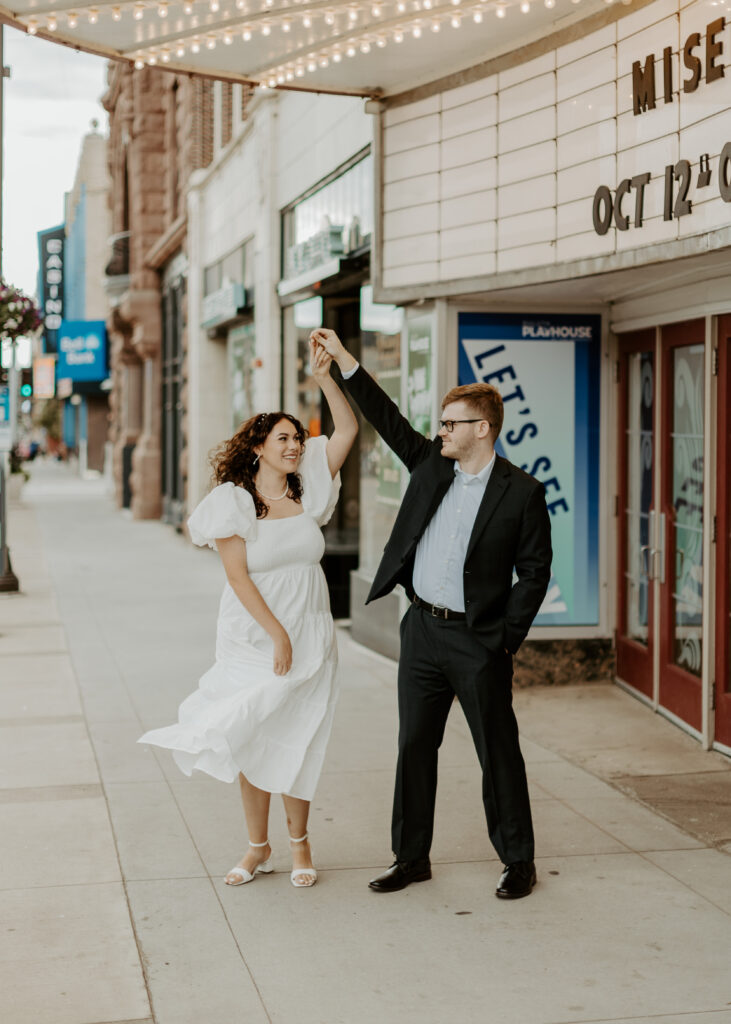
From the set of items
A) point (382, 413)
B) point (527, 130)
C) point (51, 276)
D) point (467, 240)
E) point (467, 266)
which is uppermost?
point (51, 276)

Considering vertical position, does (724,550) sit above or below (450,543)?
below

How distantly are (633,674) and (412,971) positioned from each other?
479 centimetres

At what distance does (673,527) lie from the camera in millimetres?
8078

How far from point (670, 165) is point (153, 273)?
2129 centimetres

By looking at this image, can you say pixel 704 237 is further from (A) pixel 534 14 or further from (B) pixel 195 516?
(B) pixel 195 516

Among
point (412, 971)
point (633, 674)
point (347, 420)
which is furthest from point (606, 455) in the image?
point (412, 971)

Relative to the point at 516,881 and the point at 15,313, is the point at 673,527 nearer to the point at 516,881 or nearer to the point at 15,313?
the point at 516,881

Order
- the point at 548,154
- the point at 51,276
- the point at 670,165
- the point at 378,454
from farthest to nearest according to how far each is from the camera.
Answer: the point at 51,276 → the point at 378,454 → the point at 548,154 → the point at 670,165

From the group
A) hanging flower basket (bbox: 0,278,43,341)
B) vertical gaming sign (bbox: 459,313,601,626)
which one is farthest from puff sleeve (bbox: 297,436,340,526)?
hanging flower basket (bbox: 0,278,43,341)

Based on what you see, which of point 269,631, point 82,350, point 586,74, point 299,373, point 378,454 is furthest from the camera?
point 82,350

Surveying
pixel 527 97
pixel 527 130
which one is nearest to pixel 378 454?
pixel 527 130

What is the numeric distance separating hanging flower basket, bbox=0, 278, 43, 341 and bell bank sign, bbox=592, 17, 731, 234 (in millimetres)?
9675

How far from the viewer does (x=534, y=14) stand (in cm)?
777

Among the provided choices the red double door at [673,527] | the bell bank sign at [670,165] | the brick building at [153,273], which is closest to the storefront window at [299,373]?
the red double door at [673,527]
